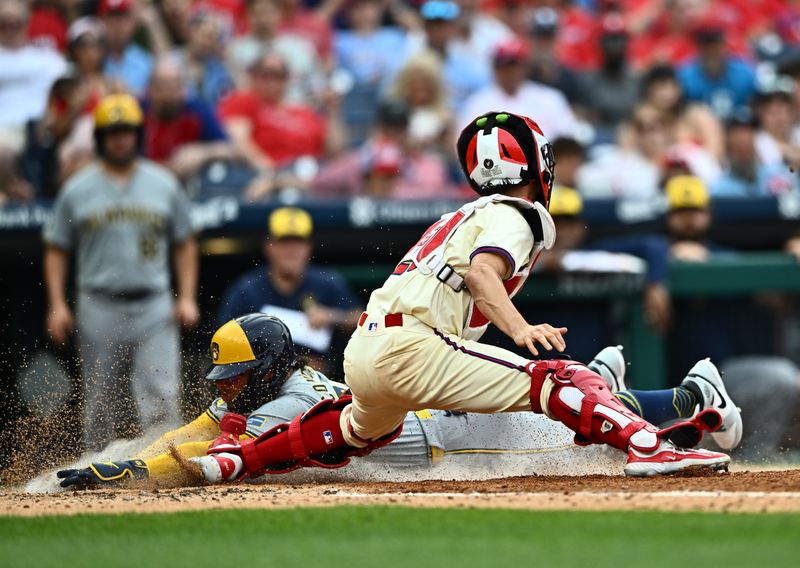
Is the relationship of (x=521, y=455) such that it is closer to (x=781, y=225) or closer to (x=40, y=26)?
(x=781, y=225)

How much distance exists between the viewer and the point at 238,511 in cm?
512

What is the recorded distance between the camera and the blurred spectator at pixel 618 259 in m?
9.49

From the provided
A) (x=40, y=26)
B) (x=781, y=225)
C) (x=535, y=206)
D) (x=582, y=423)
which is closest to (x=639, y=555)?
(x=582, y=423)

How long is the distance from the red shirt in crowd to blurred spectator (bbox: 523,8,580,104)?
2.36m

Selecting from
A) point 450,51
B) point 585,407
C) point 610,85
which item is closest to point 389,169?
point 450,51

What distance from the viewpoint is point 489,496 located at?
5398mm

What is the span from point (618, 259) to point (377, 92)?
3355 mm

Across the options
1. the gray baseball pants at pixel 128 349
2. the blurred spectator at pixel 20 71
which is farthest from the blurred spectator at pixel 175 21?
the gray baseball pants at pixel 128 349

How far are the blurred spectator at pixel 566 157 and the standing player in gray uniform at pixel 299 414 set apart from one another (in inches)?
159

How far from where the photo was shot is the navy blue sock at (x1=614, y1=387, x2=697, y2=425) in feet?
20.6

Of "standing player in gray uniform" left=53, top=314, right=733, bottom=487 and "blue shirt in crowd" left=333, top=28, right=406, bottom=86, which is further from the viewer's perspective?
"blue shirt in crowd" left=333, top=28, right=406, bottom=86

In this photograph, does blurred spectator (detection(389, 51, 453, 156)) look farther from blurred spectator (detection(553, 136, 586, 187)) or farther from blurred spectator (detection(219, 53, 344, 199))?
blurred spectator (detection(553, 136, 586, 187))

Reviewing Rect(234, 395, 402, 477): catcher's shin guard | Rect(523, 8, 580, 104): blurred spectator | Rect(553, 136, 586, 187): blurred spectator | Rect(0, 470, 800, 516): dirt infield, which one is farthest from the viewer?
Rect(523, 8, 580, 104): blurred spectator

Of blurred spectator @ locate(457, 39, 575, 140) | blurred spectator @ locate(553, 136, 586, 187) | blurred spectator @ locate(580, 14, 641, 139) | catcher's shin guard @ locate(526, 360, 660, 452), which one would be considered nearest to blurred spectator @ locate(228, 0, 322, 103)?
blurred spectator @ locate(457, 39, 575, 140)
